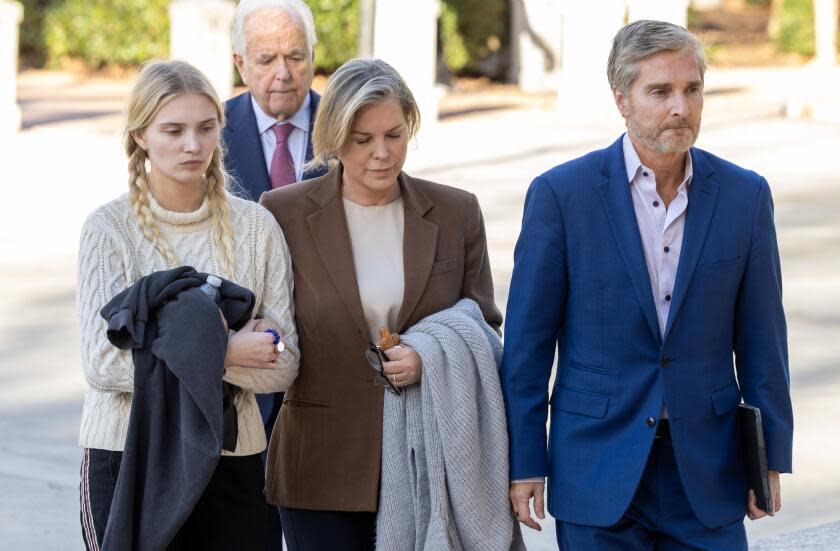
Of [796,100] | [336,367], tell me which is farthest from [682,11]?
[336,367]

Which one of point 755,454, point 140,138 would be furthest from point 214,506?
point 755,454

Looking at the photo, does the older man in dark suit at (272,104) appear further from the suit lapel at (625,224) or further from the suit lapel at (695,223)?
the suit lapel at (695,223)

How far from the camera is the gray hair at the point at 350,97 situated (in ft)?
11.8

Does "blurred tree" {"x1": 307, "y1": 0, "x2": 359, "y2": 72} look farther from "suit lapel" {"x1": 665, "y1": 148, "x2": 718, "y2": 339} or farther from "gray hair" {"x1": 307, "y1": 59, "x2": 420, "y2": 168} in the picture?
"suit lapel" {"x1": 665, "y1": 148, "x2": 718, "y2": 339}

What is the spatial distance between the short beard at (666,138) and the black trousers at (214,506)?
1328 millimetres

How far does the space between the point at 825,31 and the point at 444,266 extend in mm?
21746

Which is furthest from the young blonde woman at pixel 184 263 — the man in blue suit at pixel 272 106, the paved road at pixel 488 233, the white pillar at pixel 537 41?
the white pillar at pixel 537 41

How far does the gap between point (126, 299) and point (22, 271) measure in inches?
302

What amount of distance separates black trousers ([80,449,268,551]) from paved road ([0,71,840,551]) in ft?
3.87

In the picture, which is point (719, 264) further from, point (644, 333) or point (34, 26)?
point (34, 26)

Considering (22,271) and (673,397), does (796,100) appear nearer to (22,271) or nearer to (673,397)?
(22,271)

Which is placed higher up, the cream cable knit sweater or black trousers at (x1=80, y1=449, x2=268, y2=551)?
the cream cable knit sweater

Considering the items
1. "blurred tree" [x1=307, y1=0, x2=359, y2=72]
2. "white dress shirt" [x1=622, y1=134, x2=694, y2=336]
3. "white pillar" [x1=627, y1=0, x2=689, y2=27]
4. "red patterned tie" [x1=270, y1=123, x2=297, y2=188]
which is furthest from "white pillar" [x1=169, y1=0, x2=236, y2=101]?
"white dress shirt" [x1=622, y1=134, x2=694, y2=336]

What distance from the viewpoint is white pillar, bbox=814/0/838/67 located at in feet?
78.0
